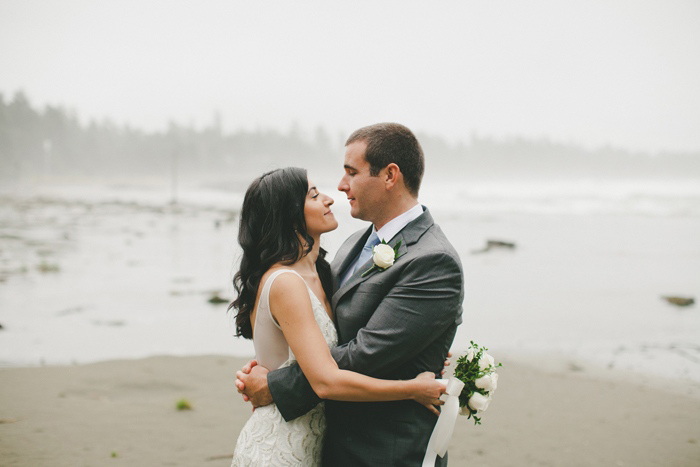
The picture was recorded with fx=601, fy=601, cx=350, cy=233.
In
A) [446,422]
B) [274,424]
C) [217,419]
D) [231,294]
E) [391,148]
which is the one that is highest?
[391,148]

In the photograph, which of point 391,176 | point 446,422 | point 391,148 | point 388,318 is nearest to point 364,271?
point 388,318

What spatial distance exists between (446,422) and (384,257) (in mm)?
778

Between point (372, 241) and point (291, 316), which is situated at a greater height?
point (372, 241)

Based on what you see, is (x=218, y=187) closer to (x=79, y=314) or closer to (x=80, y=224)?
(x=80, y=224)

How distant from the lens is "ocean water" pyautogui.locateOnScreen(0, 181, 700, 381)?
9234 millimetres

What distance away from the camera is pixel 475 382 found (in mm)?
2793

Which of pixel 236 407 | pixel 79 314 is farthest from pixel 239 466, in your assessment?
pixel 79 314

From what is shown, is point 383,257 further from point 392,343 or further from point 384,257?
point 392,343

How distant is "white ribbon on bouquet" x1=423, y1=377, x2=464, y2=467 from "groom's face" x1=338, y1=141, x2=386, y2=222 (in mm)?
973

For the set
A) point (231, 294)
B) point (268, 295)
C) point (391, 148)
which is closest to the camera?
point (268, 295)

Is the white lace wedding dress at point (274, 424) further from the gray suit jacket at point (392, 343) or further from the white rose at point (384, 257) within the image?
the white rose at point (384, 257)

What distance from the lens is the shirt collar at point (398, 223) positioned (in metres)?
3.05

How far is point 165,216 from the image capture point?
128ft

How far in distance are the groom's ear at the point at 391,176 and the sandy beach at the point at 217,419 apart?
3408 mm
